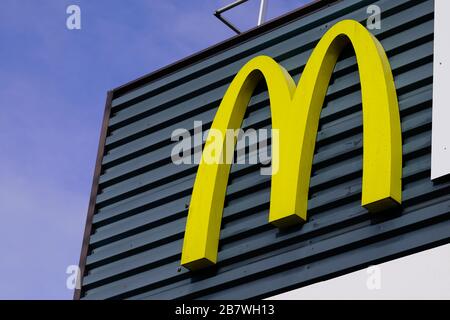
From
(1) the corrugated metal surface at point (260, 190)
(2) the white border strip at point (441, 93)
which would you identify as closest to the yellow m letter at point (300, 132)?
(1) the corrugated metal surface at point (260, 190)

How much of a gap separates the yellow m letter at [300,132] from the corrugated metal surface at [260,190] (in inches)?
3.4

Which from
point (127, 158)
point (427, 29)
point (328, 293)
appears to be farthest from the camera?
point (127, 158)

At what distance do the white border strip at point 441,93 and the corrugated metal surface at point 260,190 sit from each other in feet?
0.29

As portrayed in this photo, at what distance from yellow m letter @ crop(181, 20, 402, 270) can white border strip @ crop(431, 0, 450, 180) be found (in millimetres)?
297

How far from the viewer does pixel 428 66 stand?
28.4 feet

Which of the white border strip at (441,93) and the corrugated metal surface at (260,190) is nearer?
the white border strip at (441,93)

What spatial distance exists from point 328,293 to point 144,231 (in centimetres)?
230

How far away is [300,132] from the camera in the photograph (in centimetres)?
898

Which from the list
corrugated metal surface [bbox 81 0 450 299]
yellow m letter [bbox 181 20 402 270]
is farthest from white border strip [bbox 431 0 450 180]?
yellow m letter [bbox 181 20 402 270]

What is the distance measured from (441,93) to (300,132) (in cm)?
117

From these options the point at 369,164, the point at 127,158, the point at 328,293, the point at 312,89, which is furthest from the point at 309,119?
the point at 127,158

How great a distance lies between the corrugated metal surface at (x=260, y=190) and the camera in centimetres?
829

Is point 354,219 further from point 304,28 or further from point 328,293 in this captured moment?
point 304,28

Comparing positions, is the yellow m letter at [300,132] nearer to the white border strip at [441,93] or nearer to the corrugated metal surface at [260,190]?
the corrugated metal surface at [260,190]
